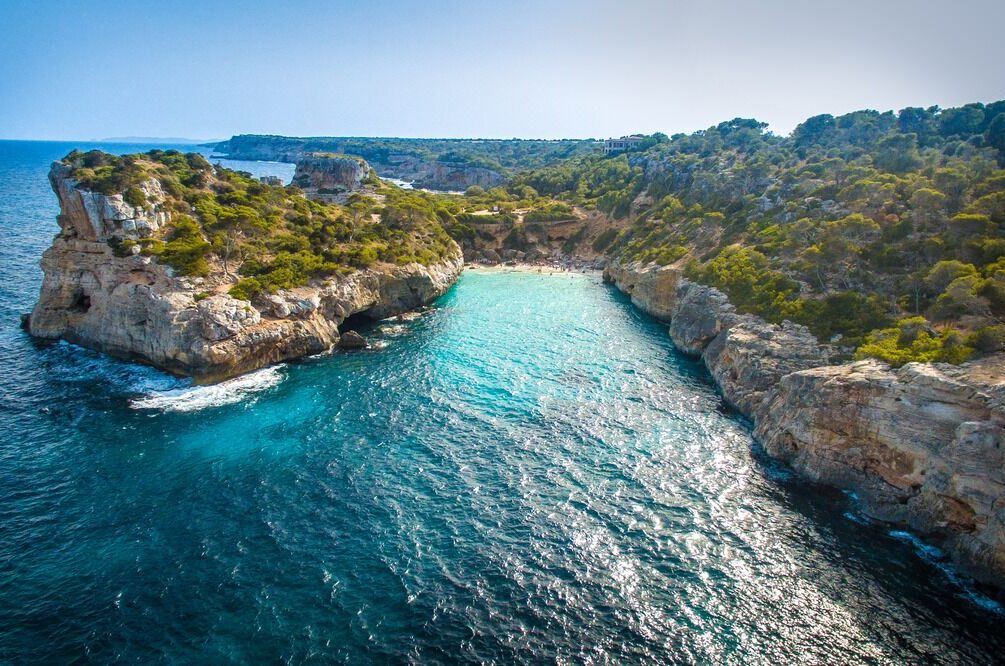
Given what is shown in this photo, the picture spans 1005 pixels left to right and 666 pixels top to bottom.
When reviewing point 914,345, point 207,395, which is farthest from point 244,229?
point 914,345

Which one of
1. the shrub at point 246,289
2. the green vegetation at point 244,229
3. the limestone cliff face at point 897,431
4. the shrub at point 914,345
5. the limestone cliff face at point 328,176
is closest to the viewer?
the limestone cliff face at point 897,431

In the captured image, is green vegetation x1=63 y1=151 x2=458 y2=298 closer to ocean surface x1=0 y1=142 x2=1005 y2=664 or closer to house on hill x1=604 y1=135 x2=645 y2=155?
ocean surface x1=0 y1=142 x2=1005 y2=664

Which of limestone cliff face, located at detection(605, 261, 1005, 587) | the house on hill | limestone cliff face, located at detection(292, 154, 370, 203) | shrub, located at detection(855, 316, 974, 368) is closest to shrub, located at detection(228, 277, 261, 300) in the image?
limestone cliff face, located at detection(605, 261, 1005, 587)

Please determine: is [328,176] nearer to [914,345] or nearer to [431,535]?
[431,535]

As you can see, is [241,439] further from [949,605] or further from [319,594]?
[949,605]

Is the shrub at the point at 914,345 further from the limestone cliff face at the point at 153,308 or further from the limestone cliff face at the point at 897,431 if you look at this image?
the limestone cliff face at the point at 153,308

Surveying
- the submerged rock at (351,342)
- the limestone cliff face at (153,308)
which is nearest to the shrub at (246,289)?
the limestone cliff face at (153,308)
